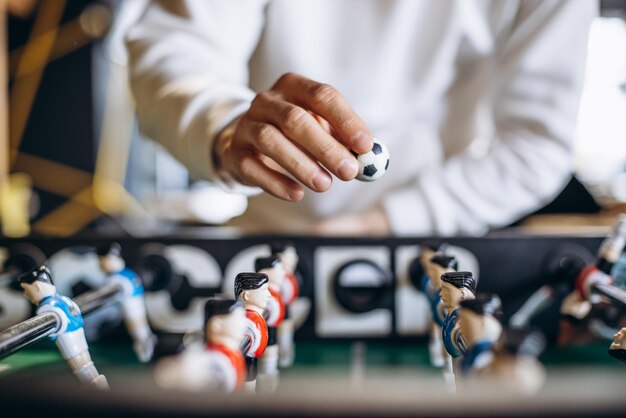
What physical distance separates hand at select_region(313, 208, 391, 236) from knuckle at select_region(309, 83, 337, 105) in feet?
1.56

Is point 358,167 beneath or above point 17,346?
above

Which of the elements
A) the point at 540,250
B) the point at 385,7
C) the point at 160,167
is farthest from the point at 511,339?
the point at 160,167

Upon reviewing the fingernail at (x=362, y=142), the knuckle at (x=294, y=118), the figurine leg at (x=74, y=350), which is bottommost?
the figurine leg at (x=74, y=350)

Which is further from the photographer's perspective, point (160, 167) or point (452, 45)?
point (160, 167)

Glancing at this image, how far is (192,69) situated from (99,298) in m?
0.51

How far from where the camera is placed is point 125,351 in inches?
28.6

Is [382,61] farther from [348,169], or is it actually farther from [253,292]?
[253,292]

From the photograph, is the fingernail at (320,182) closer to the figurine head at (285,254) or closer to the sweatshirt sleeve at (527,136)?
the figurine head at (285,254)

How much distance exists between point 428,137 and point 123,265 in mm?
768

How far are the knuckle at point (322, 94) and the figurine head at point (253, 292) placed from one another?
0.22 meters

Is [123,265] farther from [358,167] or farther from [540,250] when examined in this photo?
[540,250]

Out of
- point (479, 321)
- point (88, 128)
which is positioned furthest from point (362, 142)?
point (88, 128)

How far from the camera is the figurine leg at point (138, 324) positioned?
72 cm

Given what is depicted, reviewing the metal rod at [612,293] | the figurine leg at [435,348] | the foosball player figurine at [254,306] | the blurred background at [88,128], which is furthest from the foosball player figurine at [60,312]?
the blurred background at [88,128]
